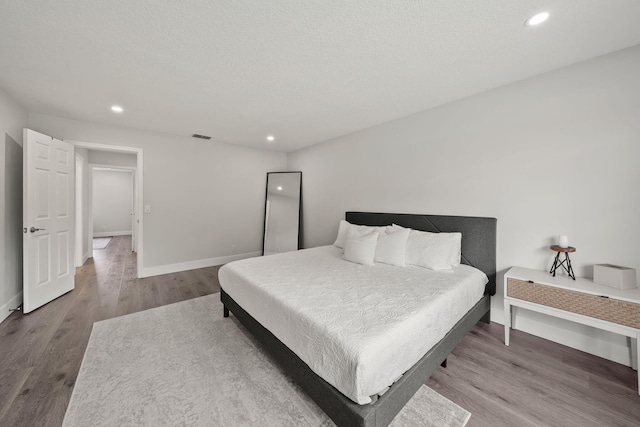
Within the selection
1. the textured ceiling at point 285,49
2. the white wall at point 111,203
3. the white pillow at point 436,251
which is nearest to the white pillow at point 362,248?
the white pillow at point 436,251

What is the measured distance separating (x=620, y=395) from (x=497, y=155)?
81.9 inches

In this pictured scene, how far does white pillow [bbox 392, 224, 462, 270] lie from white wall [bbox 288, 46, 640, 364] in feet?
1.34

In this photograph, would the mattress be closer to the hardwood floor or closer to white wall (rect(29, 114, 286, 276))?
the hardwood floor

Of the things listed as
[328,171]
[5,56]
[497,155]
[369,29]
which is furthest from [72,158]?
[497,155]

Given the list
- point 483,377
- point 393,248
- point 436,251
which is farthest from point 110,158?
point 483,377

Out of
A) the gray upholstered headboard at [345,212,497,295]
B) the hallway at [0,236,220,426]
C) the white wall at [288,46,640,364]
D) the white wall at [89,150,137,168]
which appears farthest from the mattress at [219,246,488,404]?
the white wall at [89,150,137,168]

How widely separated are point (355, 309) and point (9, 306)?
3818 millimetres

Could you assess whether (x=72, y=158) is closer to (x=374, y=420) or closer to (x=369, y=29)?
(x=369, y=29)

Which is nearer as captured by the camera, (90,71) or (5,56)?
(5,56)

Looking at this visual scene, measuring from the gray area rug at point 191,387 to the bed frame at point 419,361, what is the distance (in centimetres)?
18

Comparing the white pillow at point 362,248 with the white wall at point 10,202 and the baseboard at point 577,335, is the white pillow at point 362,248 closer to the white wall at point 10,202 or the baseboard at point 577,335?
the baseboard at point 577,335

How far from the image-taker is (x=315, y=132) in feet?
13.2

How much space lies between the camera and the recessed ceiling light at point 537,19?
4.94 feet

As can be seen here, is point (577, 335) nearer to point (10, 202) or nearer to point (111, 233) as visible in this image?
point (10, 202)
